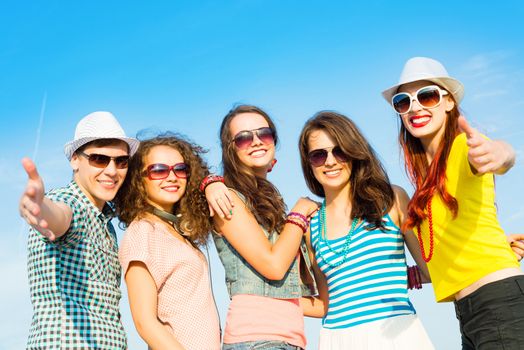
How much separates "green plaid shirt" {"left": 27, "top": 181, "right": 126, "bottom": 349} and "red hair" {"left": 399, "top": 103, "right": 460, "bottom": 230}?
3.15m

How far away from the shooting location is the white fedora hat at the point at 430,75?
18.6ft

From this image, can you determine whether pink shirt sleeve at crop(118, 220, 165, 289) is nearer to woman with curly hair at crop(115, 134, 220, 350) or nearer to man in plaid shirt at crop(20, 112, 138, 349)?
woman with curly hair at crop(115, 134, 220, 350)

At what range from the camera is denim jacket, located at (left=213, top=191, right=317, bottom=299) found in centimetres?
574

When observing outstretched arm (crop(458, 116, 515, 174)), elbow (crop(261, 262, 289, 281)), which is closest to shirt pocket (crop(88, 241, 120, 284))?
elbow (crop(261, 262, 289, 281))

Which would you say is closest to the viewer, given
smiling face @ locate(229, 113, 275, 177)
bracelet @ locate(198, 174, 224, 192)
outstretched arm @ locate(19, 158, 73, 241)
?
outstretched arm @ locate(19, 158, 73, 241)

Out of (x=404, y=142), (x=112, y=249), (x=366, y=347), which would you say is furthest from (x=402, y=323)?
(x=112, y=249)

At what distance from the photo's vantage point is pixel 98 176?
6.05m

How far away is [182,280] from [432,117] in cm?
309

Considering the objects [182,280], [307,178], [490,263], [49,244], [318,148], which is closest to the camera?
[490,263]

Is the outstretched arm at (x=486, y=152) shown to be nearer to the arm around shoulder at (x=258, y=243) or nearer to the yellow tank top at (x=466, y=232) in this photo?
the yellow tank top at (x=466, y=232)

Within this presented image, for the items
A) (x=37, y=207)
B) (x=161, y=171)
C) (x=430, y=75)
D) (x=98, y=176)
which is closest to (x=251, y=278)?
(x=161, y=171)

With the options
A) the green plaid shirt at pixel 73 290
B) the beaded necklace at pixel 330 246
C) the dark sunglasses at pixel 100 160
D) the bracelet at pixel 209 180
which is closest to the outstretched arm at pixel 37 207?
the green plaid shirt at pixel 73 290

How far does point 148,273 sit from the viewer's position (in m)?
5.66

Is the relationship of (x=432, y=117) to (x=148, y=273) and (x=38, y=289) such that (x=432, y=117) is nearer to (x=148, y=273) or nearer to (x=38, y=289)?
(x=148, y=273)
